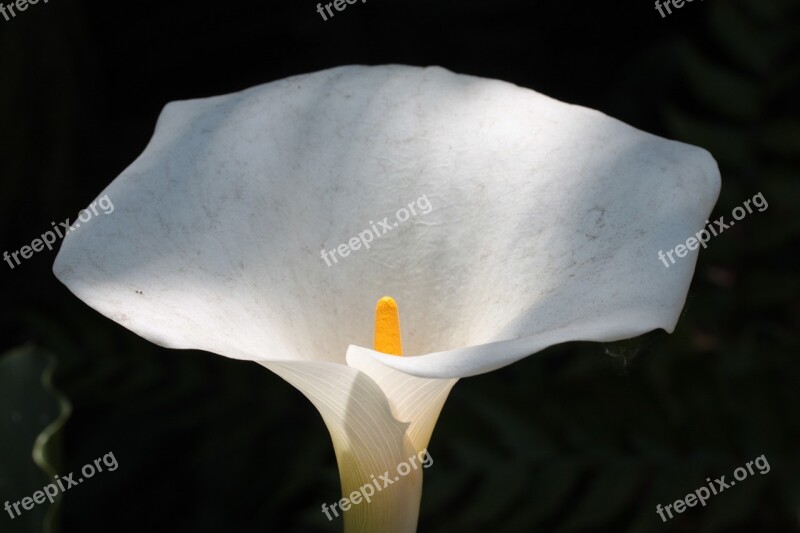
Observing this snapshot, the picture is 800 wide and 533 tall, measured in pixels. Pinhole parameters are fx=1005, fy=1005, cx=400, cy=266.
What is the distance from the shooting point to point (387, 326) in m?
0.80

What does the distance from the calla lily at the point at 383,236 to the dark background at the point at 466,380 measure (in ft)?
0.79

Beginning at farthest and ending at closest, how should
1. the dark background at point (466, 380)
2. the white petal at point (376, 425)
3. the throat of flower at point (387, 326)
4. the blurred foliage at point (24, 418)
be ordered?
the dark background at point (466, 380) < the blurred foliage at point (24, 418) < the throat of flower at point (387, 326) < the white petal at point (376, 425)

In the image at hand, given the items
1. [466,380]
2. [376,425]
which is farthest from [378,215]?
[466,380]

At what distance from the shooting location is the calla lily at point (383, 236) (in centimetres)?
67

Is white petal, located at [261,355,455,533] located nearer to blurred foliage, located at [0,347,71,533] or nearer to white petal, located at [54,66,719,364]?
white petal, located at [54,66,719,364]

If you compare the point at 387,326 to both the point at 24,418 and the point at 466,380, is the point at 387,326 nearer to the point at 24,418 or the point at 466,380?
the point at 24,418

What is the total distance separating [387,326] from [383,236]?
0.10 m

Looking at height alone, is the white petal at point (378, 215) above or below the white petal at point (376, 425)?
above

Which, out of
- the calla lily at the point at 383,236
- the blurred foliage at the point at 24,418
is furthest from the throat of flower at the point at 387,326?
the blurred foliage at the point at 24,418

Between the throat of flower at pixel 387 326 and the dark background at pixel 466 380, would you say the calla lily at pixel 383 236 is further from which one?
the dark background at pixel 466 380

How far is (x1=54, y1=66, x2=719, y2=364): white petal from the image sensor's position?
69cm

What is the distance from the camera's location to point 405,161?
0.85 m

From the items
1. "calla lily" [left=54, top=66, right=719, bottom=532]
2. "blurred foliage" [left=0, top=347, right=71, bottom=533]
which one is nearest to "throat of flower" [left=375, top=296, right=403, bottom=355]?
"calla lily" [left=54, top=66, right=719, bottom=532]

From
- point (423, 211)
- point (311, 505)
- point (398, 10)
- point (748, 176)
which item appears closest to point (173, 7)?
point (398, 10)
